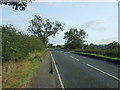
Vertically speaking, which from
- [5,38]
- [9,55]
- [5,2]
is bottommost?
[9,55]

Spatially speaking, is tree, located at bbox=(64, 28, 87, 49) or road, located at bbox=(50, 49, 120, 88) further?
tree, located at bbox=(64, 28, 87, 49)

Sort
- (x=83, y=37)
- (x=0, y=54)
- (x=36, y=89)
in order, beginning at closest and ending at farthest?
1. (x=36, y=89)
2. (x=0, y=54)
3. (x=83, y=37)

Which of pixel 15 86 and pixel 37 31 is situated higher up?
pixel 37 31

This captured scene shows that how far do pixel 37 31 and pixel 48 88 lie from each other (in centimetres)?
8841

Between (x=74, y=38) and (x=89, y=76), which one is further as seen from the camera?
(x=74, y=38)

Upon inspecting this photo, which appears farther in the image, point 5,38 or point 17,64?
point 17,64

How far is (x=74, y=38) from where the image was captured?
137875mm

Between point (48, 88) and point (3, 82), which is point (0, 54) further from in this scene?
point (48, 88)

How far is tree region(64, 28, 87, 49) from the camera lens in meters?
132

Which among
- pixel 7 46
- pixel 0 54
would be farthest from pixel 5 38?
pixel 0 54

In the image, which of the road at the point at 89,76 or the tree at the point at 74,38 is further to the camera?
the tree at the point at 74,38

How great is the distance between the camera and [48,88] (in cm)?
1183

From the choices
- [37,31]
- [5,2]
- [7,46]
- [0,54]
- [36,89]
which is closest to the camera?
[36,89]

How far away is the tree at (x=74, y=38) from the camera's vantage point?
13212 centimetres
